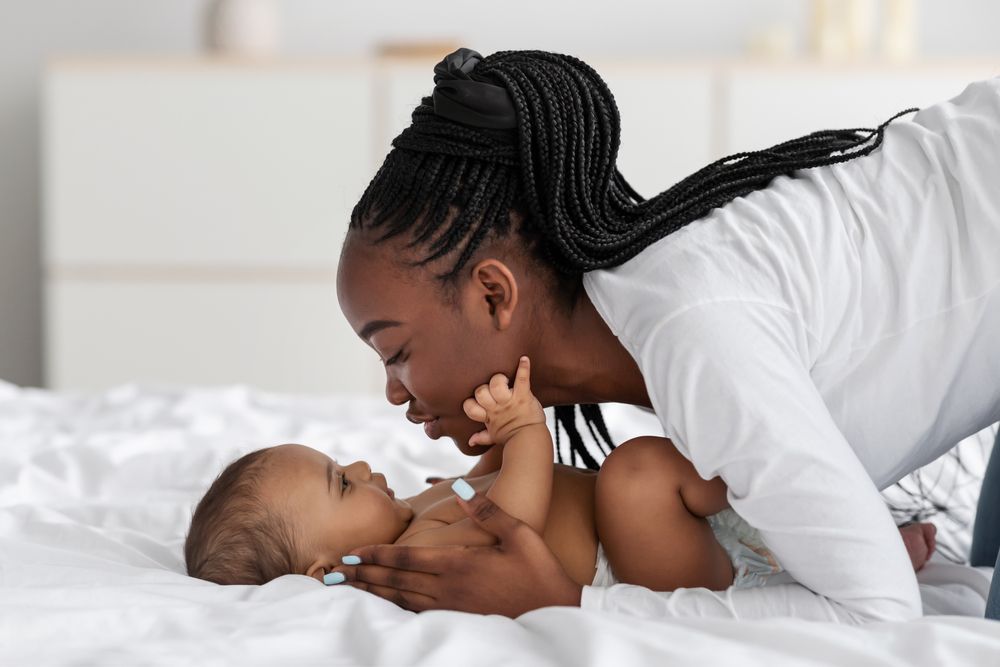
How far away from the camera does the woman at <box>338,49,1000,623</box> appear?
849 mm

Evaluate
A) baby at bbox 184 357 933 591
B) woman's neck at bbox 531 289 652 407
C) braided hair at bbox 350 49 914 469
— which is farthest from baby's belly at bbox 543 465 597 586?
braided hair at bbox 350 49 914 469

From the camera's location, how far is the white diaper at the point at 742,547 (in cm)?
106

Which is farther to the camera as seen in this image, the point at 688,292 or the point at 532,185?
the point at 532,185

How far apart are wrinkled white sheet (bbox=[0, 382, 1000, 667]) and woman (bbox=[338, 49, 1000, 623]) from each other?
10 centimetres

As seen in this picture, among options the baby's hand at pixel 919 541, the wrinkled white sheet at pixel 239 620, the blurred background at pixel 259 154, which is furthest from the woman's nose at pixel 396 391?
the blurred background at pixel 259 154

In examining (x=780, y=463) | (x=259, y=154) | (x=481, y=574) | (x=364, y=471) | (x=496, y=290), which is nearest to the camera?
(x=780, y=463)

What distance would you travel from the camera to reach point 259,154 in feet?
10.7

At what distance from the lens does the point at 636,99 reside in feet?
10.5

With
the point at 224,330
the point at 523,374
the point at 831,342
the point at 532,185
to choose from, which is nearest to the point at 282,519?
the point at 523,374

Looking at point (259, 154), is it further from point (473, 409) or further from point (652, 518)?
point (652, 518)

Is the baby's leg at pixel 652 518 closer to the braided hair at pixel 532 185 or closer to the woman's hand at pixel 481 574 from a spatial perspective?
the woman's hand at pixel 481 574

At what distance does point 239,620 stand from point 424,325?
0.33m

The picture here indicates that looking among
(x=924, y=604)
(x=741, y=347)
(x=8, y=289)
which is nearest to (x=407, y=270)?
(x=741, y=347)

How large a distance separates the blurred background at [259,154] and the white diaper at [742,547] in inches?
87.6
